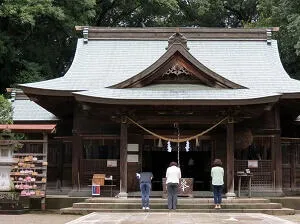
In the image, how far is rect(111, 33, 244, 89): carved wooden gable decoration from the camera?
64.1 feet

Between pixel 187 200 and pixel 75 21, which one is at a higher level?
pixel 75 21

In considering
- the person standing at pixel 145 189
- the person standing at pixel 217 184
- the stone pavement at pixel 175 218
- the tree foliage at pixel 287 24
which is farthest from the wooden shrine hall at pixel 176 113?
the tree foliage at pixel 287 24

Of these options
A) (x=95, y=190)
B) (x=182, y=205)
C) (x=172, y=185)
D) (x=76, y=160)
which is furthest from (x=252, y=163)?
(x=76, y=160)

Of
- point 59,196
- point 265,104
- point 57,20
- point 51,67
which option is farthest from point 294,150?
point 51,67

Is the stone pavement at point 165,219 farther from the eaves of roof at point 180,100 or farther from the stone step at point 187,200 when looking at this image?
the eaves of roof at point 180,100

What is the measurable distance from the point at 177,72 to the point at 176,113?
1734 millimetres

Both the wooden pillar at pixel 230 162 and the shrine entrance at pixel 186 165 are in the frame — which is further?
the shrine entrance at pixel 186 165

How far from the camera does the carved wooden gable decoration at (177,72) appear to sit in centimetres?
1953

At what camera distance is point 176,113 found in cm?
1969

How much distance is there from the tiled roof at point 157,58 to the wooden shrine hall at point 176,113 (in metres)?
0.05

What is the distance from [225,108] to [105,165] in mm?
5416

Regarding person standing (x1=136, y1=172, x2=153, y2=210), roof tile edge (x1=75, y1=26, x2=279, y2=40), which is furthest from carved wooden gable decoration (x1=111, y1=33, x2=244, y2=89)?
roof tile edge (x1=75, y1=26, x2=279, y2=40)

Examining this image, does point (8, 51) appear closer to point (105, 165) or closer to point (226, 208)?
point (105, 165)

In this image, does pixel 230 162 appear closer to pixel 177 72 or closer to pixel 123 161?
pixel 123 161
